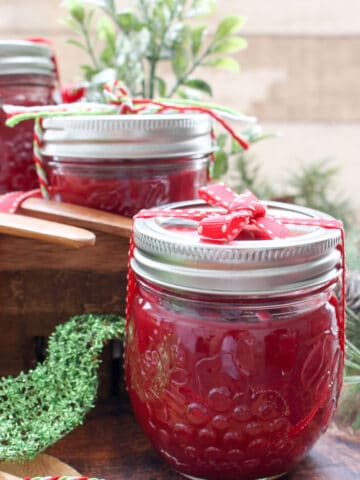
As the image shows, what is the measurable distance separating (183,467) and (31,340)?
23cm

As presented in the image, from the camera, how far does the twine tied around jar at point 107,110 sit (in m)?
0.66

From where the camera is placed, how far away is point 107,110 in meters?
0.68

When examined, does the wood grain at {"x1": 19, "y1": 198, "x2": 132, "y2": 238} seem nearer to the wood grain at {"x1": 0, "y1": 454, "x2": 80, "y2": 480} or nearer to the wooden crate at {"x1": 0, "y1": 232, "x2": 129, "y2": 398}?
the wooden crate at {"x1": 0, "y1": 232, "x2": 129, "y2": 398}

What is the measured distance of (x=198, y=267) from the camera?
46 cm

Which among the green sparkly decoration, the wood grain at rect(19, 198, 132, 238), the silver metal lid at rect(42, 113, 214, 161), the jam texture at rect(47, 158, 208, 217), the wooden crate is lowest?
the green sparkly decoration

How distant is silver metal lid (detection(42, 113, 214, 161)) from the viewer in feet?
2.00

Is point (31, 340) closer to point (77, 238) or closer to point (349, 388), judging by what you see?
point (77, 238)

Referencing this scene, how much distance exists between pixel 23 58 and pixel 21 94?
0.04 meters

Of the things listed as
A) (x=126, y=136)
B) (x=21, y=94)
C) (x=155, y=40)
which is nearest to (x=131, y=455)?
(x=126, y=136)

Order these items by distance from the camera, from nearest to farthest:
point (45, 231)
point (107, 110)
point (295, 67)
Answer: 1. point (45, 231)
2. point (107, 110)
3. point (295, 67)

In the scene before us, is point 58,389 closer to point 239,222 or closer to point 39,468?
point 39,468

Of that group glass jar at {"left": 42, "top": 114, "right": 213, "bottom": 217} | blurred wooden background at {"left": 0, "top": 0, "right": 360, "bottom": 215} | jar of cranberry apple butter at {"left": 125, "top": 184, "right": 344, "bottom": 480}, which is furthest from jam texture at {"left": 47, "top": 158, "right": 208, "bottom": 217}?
blurred wooden background at {"left": 0, "top": 0, "right": 360, "bottom": 215}

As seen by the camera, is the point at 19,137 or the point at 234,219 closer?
the point at 234,219

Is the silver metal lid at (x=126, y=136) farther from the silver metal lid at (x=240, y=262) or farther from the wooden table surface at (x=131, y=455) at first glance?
the wooden table surface at (x=131, y=455)
